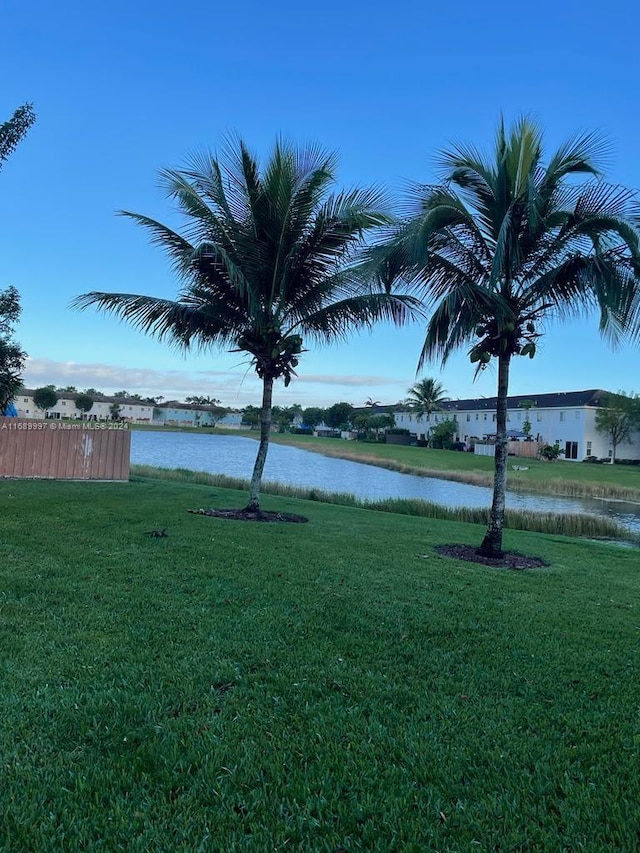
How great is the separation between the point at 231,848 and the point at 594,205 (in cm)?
853

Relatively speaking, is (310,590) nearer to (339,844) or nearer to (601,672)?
(601,672)

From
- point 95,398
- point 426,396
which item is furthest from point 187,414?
point 426,396

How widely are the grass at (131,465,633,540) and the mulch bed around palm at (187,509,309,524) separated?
20.6ft

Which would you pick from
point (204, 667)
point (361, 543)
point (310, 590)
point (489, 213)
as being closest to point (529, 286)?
point (489, 213)

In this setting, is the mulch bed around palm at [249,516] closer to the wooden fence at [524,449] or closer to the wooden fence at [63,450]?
the wooden fence at [63,450]

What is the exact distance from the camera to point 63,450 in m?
14.0

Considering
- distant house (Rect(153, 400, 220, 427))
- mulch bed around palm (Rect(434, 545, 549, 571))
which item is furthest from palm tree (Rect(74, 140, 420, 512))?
distant house (Rect(153, 400, 220, 427))

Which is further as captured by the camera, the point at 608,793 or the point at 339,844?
the point at 608,793

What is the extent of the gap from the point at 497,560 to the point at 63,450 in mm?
10951

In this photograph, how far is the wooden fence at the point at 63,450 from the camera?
13648 mm

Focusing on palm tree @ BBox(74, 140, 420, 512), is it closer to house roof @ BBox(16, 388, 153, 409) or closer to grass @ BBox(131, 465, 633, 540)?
grass @ BBox(131, 465, 633, 540)

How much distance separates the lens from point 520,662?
3.84m

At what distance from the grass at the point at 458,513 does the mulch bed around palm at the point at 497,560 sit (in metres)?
6.84

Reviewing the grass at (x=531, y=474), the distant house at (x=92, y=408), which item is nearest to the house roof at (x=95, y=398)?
the distant house at (x=92, y=408)
